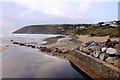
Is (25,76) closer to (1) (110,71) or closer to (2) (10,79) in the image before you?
(2) (10,79)

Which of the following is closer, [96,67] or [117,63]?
[117,63]

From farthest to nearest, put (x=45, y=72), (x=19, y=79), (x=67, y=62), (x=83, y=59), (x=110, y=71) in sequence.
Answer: (x=67, y=62) → (x=83, y=59) → (x=45, y=72) → (x=19, y=79) → (x=110, y=71)

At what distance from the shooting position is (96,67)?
11.7 metres

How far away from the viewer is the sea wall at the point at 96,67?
9677mm

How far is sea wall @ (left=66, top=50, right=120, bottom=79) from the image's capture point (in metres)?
9.68

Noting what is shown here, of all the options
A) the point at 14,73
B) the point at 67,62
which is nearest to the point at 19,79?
the point at 14,73

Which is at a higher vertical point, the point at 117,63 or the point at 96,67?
the point at 117,63

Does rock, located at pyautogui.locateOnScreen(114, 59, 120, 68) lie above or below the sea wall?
above

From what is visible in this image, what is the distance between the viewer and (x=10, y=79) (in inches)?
466

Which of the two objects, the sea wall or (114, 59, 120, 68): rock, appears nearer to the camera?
the sea wall

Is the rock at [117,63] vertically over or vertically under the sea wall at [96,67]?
over

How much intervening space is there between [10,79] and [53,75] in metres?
2.41

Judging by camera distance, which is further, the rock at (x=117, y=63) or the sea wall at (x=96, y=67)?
the rock at (x=117, y=63)

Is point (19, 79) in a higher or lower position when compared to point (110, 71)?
lower
